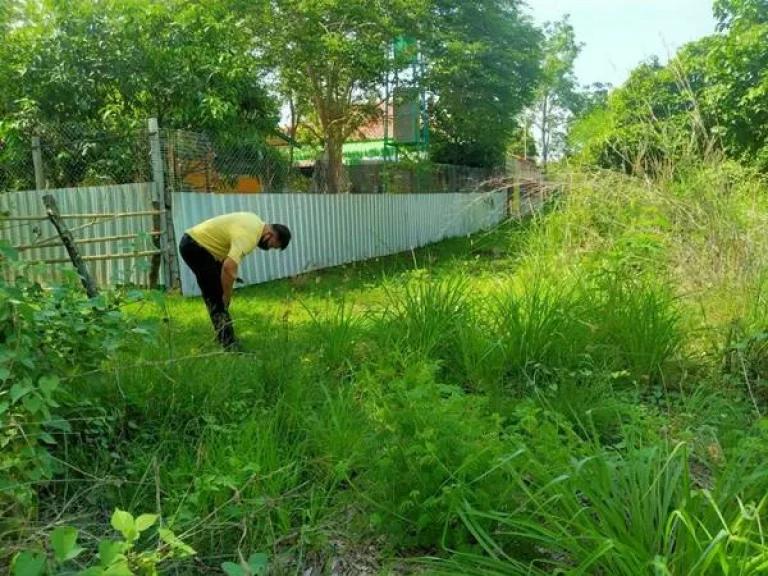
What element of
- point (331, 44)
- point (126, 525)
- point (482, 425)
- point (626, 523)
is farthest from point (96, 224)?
point (626, 523)

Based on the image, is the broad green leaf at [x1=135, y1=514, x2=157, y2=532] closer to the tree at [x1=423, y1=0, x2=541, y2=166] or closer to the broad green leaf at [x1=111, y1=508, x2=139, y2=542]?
the broad green leaf at [x1=111, y1=508, x2=139, y2=542]

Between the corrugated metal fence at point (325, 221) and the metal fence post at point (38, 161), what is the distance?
239cm

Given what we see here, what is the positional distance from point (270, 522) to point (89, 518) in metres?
0.68

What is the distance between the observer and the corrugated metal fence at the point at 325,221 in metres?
7.83

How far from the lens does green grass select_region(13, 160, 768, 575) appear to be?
6.29 ft

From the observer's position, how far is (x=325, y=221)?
35.0 ft

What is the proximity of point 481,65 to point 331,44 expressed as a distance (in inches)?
222

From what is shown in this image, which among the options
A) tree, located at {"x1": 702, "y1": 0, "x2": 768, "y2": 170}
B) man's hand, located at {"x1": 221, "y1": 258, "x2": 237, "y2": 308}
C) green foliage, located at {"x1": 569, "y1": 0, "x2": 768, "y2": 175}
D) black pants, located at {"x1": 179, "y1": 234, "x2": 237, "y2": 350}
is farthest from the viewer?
tree, located at {"x1": 702, "y1": 0, "x2": 768, "y2": 170}

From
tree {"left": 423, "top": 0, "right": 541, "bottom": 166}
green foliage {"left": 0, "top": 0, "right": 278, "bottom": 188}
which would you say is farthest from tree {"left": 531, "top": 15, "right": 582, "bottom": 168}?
green foliage {"left": 0, "top": 0, "right": 278, "bottom": 188}

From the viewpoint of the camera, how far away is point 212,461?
8.11 feet

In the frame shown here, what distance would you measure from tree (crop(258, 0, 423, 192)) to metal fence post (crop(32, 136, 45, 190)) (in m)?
5.52

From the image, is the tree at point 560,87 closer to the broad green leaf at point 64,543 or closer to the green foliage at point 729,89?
the green foliage at point 729,89

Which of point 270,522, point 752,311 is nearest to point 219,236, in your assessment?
point 270,522

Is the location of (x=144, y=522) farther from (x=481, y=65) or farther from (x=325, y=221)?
(x=481, y=65)
